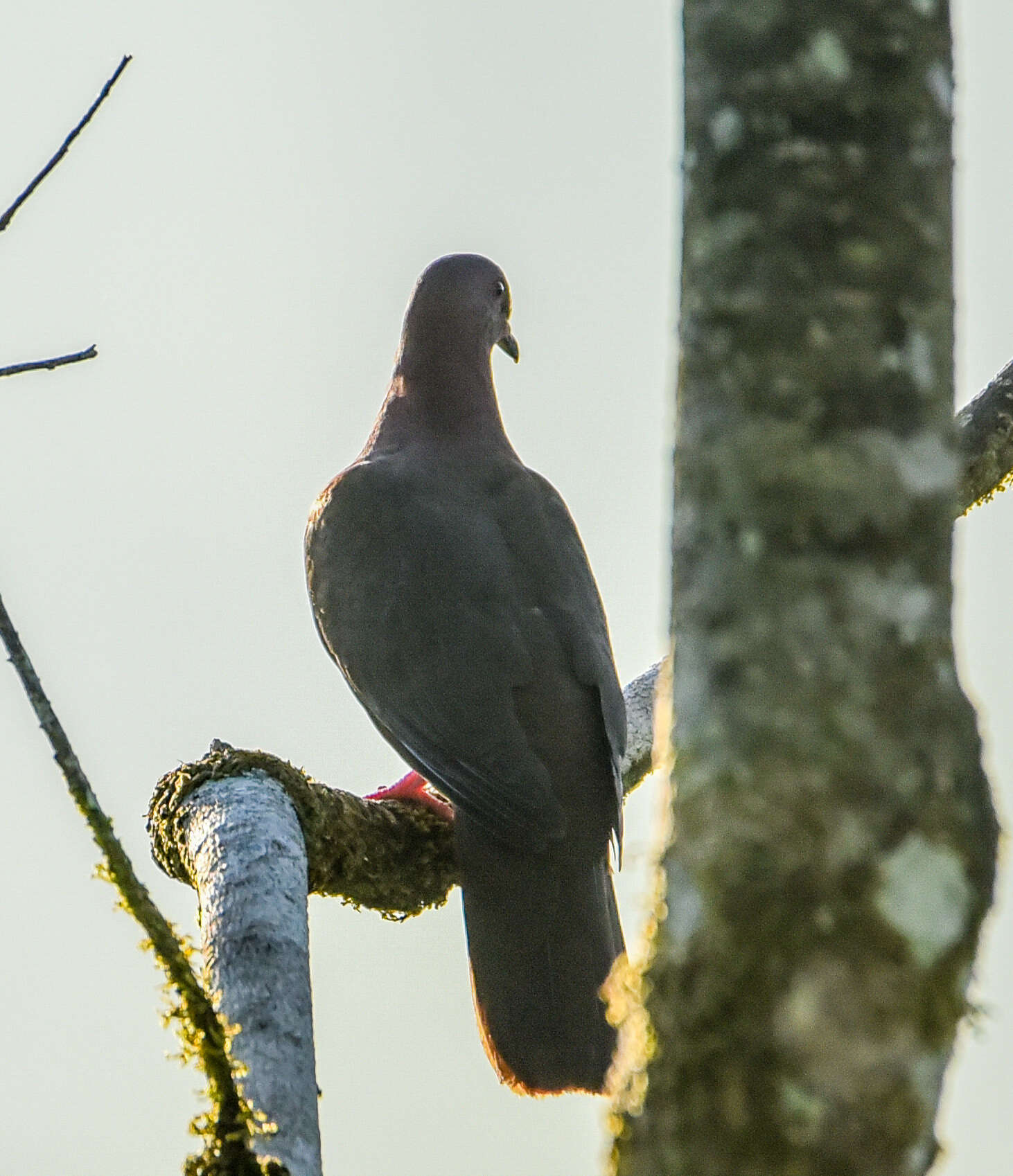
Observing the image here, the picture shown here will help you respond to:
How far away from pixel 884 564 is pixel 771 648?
0.12 m

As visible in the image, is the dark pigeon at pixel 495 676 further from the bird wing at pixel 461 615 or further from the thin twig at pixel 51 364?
the thin twig at pixel 51 364

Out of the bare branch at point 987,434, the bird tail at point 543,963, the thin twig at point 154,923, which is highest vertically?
the bare branch at point 987,434

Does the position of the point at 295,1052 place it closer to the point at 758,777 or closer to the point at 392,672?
the point at 758,777

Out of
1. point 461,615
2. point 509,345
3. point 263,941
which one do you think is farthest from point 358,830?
point 509,345

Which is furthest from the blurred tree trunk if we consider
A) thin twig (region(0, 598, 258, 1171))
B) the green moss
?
the green moss

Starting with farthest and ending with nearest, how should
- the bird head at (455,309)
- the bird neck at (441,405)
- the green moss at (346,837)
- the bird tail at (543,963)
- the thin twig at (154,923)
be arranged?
the bird head at (455,309), the bird neck at (441,405), the bird tail at (543,963), the green moss at (346,837), the thin twig at (154,923)

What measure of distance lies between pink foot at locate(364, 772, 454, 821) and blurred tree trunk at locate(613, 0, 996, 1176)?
2744 mm

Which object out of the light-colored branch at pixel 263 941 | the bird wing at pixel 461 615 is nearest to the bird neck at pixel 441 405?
the bird wing at pixel 461 615

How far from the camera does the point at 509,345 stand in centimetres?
551

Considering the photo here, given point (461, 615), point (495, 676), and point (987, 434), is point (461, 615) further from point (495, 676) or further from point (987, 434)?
point (987, 434)

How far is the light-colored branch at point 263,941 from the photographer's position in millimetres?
2102

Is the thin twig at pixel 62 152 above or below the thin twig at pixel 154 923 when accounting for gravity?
above

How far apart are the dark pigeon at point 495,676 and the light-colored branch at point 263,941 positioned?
2.49ft

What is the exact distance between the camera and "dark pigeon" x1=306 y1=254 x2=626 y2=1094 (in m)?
3.71
